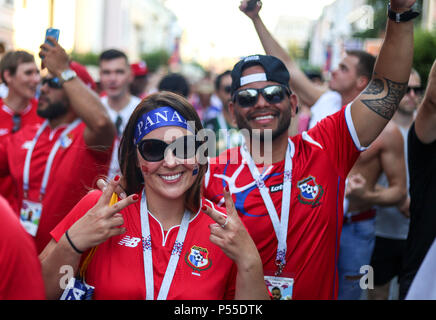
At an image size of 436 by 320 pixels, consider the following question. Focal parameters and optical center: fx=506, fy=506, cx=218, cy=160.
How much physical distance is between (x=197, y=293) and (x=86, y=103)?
2280 millimetres

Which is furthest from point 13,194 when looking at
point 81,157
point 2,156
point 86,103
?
point 86,103

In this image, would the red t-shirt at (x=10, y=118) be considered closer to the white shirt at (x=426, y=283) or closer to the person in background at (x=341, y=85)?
the person in background at (x=341, y=85)

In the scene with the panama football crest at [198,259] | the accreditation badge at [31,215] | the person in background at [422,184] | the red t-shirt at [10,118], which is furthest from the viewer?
the red t-shirt at [10,118]

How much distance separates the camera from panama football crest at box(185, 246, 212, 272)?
7.51ft

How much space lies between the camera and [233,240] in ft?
7.04

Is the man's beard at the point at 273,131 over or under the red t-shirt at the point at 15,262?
over

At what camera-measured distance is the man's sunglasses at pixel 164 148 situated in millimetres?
2453

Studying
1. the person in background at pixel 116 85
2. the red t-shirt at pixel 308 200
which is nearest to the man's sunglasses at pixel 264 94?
the red t-shirt at pixel 308 200

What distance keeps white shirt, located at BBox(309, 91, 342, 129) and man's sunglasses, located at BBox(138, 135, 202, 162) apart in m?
2.46

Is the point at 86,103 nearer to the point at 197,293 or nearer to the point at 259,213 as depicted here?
the point at 259,213

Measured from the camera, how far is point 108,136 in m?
4.15

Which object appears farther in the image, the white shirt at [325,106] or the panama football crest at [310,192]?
the white shirt at [325,106]
